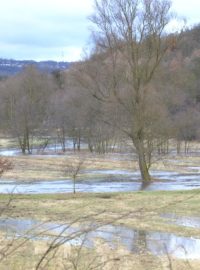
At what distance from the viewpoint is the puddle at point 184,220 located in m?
16.0

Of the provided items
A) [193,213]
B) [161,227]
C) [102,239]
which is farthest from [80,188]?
[102,239]

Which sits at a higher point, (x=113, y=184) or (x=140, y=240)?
(x=140, y=240)

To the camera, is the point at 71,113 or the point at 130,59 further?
the point at 71,113

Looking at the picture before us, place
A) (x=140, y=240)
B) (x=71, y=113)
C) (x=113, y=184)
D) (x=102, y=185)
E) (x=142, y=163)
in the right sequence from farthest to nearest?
(x=71, y=113) → (x=142, y=163) → (x=113, y=184) → (x=102, y=185) → (x=140, y=240)

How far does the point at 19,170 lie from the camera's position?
4919 cm

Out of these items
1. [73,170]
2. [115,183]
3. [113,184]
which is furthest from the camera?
[115,183]

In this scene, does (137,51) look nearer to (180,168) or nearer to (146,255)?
(180,168)

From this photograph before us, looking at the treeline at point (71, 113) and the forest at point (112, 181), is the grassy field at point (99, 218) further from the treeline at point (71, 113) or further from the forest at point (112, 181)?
the treeline at point (71, 113)

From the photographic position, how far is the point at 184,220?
16859mm

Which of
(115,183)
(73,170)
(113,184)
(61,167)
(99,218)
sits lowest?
(61,167)

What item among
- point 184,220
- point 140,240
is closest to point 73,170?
point 184,220

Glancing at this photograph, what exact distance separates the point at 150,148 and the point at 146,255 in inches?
1101

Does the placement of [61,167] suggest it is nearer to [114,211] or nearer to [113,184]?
[113,184]

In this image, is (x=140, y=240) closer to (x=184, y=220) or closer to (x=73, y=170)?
(x=184, y=220)
